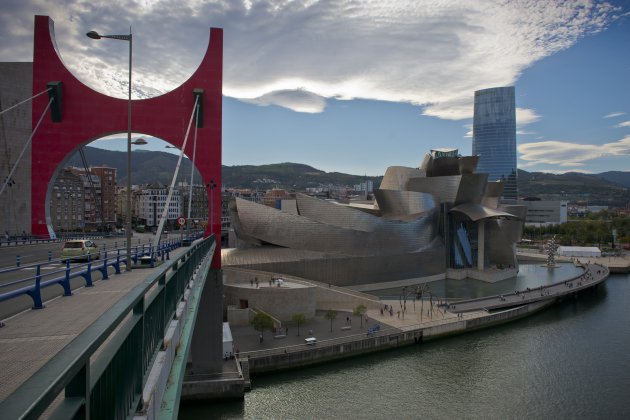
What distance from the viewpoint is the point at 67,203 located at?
46.9 metres

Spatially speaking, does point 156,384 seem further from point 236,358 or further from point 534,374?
point 534,374

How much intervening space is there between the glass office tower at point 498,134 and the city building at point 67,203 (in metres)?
82.0

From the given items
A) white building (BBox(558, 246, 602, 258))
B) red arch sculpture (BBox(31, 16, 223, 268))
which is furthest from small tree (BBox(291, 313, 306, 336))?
white building (BBox(558, 246, 602, 258))

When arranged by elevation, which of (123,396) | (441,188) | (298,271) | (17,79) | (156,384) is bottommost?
(298,271)

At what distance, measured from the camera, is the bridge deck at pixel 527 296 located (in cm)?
2545

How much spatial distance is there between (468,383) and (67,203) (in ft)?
145

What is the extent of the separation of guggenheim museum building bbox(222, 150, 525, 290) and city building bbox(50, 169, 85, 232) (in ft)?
78.4

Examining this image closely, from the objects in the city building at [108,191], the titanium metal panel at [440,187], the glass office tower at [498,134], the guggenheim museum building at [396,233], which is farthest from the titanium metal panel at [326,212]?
the glass office tower at [498,134]

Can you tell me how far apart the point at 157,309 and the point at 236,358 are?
529 inches

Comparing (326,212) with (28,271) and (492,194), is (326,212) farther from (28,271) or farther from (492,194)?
(28,271)

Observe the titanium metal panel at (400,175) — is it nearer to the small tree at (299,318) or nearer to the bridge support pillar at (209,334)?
the small tree at (299,318)

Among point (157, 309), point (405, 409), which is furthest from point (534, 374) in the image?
point (157, 309)

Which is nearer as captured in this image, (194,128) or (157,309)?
(157,309)

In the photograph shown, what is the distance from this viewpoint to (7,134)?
16.3m
